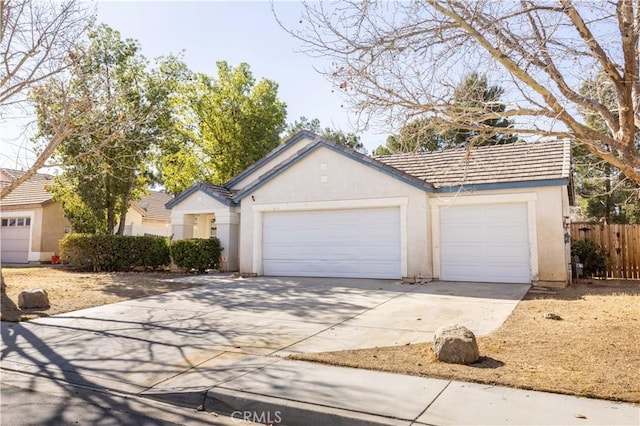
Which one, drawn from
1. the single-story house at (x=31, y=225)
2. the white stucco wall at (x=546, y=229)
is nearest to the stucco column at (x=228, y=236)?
the white stucco wall at (x=546, y=229)

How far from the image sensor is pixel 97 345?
22.4 feet

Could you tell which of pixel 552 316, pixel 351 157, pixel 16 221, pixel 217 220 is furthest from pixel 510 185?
pixel 16 221

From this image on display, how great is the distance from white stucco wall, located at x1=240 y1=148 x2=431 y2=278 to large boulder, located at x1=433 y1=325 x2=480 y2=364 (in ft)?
24.3

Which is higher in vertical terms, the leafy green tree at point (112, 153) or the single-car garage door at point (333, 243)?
the leafy green tree at point (112, 153)

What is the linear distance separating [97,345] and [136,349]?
30.7 inches

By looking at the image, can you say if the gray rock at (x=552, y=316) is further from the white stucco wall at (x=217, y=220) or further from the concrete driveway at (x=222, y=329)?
the white stucco wall at (x=217, y=220)

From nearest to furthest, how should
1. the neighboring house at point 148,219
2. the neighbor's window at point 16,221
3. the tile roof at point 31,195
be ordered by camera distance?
the tile roof at point 31,195
the neighbor's window at point 16,221
the neighboring house at point 148,219

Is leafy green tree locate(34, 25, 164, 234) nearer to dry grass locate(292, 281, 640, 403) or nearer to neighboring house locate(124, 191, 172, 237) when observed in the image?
neighboring house locate(124, 191, 172, 237)

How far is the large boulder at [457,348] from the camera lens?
545cm

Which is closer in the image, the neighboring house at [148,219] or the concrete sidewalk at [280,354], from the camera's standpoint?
the concrete sidewalk at [280,354]

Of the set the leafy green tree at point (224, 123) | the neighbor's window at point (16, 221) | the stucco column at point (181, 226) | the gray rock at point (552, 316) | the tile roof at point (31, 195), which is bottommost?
the gray rock at point (552, 316)

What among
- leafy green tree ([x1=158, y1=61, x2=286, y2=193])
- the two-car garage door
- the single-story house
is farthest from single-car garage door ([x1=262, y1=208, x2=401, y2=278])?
the single-story house

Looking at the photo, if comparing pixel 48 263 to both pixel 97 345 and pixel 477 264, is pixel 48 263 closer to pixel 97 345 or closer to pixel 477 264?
pixel 97 345

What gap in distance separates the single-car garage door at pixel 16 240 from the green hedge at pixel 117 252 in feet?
26.9
